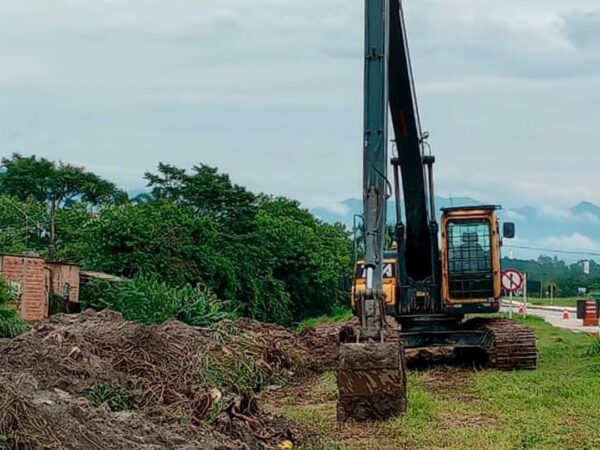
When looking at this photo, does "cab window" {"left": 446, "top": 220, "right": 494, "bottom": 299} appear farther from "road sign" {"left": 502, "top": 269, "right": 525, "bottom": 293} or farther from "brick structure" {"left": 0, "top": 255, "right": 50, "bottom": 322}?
"brick structure" {"left": 0, "top": 255, "right": 50, "bottom": 322}

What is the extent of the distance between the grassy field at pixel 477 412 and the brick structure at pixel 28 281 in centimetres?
1023

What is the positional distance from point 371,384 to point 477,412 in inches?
56.6

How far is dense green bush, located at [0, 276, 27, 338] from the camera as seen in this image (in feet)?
62.2

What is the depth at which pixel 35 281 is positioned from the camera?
79.0 ft

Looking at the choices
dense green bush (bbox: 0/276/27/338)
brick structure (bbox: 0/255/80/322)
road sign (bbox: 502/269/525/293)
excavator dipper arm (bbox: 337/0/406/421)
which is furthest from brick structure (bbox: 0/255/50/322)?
excavator dipper arm (bbox: 337/0/406/421)

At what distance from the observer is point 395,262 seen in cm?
1784

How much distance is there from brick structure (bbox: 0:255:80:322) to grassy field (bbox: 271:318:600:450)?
10.3 m

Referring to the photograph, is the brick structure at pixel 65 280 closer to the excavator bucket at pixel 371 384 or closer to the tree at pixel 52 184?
the excavator bucket at pixel 371 384

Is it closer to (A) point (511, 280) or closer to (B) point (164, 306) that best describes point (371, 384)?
(B) point (164, 306)

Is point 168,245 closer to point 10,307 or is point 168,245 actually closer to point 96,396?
point 10,307

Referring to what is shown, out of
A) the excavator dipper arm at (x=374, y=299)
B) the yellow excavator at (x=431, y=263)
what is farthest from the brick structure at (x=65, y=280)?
the excavator dipper arm at (x=374, y=299)

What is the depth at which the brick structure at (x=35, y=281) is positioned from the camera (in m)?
23.5

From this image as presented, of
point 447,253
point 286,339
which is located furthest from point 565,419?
point 286,339

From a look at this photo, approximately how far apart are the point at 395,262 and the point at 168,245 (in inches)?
572
